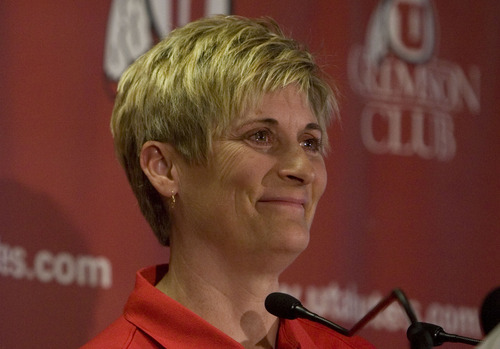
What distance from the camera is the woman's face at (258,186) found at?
185 centimetres

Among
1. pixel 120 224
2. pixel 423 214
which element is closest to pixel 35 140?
pixel 120 224

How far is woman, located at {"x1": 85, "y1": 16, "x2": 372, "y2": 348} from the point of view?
1.85m

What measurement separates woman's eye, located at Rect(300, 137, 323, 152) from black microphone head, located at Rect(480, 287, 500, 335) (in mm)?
605

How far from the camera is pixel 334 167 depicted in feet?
9.73

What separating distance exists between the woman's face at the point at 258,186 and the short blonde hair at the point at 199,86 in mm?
32

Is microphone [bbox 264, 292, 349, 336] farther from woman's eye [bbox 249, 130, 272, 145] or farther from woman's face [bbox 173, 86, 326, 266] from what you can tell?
woman's eye [bbox 249, 130, 272, 145]

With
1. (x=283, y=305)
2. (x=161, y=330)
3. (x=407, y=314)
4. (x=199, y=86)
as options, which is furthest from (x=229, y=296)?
(x=407, y=314)

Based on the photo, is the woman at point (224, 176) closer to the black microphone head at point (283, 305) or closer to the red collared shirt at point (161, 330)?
the red collared shirt at point (161, 330)

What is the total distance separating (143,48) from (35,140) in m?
0.41

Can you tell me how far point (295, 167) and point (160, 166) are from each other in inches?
11.4

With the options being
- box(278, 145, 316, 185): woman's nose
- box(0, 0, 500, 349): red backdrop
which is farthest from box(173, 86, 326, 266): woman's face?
box(0, 0, 500, 349): red backdrop

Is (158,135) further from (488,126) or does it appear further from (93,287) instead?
(488,126)

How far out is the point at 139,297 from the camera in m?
1.91

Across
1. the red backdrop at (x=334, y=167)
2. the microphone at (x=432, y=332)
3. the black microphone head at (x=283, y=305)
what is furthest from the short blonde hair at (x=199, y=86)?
the microphone at (x=432, y=332)
